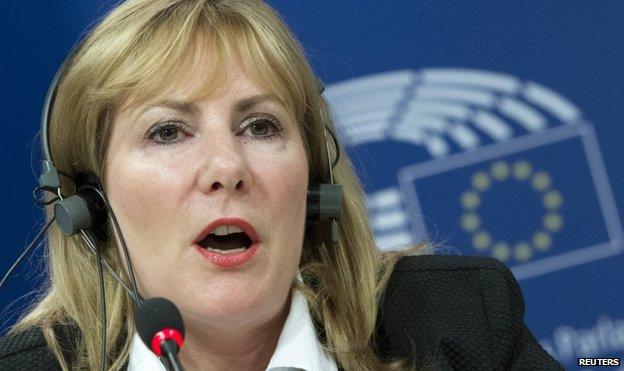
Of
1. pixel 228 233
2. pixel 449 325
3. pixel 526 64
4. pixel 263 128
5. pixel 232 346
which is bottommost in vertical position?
pixel 449 325

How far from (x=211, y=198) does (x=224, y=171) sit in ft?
0.15

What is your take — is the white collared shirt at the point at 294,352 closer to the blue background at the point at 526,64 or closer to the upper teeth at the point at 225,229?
the upper teeth at the point at 225,229

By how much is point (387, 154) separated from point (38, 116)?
0.78m

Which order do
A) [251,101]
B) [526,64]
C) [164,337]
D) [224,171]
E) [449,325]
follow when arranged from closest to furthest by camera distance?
1. [164,337]
2. [224,171]
3. [251,101]
4. [449,325]
5. [526,64]

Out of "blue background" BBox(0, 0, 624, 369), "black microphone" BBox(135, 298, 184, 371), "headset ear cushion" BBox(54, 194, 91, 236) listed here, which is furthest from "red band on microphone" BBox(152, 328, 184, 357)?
"blue background" BBox(0, 0, 624, 369)

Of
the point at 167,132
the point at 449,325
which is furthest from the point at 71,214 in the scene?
the point at 449,325

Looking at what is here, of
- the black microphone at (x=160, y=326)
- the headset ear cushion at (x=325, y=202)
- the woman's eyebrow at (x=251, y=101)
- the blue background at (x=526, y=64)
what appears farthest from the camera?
the blue background at (x=526, y=64)

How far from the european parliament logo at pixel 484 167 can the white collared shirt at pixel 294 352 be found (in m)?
0.63

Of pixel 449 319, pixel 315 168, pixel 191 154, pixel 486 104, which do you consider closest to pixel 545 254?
pixel 486 104

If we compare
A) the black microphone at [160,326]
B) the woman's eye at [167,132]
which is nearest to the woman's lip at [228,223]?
the woman's eye at [167,132]

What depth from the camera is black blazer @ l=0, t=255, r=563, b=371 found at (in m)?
1.86

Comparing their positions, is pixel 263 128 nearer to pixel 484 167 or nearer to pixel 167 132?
pixel 167 132

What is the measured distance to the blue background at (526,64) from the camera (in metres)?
2.43

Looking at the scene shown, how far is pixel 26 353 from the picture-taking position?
71.8 inches
